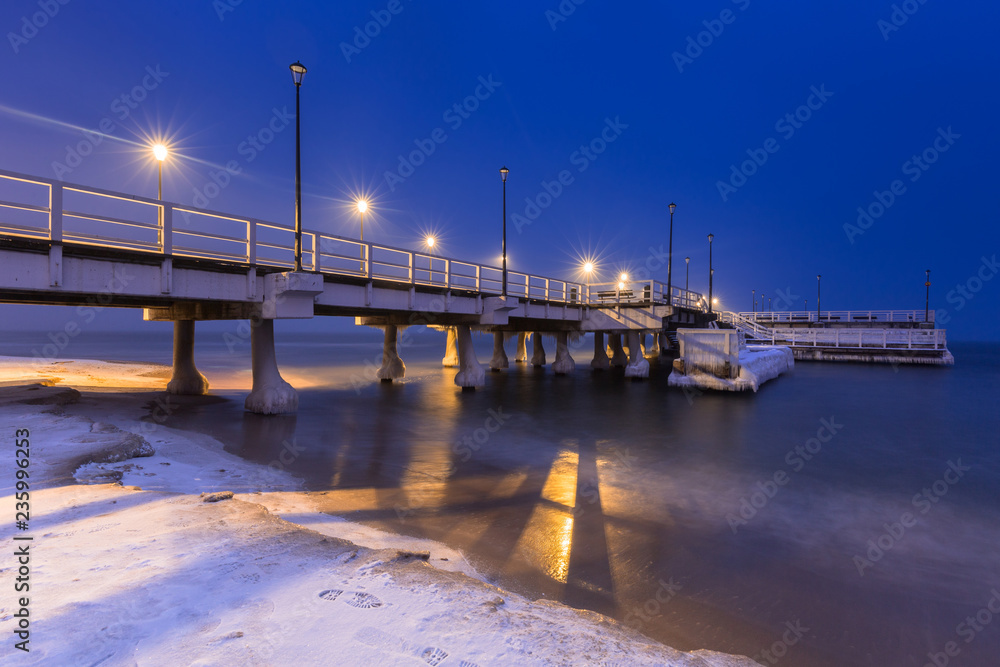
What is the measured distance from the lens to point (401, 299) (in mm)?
19156

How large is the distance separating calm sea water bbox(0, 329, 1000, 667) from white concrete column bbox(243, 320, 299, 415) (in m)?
0.74

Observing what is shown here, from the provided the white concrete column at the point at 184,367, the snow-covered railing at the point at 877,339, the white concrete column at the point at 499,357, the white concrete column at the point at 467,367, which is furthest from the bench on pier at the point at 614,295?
the white concrete column at the point at 184,367

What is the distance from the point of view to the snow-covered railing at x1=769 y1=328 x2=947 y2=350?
45.7 metres

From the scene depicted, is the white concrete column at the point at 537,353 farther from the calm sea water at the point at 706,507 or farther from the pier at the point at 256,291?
the calm sea water at the point at 706,507

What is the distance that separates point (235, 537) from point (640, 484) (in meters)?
7.54

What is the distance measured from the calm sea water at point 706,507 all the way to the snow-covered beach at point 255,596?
1003 mm

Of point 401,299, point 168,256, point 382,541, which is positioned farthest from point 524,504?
point 401,299

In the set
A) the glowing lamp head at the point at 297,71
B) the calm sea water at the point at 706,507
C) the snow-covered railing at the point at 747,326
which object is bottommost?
the calm sea water at the point at 706,507

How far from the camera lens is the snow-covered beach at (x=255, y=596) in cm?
342

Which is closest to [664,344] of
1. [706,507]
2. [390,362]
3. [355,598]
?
[390,362]

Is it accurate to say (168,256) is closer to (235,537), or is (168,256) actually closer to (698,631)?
(235,537)

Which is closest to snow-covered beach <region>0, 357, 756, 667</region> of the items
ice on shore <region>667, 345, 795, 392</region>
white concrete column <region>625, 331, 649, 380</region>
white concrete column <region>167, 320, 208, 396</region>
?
white concrete column <region>167, 320, 208, 396</region>

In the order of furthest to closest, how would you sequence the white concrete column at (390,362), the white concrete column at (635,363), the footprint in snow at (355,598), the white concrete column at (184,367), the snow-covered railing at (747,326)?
the snow-covered railing at (747,326)
the white concrete column at (635,363)
the white concrete column at (390,362)
the white concrete column at (184,367)
the footprint in snow at (355,598)

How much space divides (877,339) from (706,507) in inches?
2040
